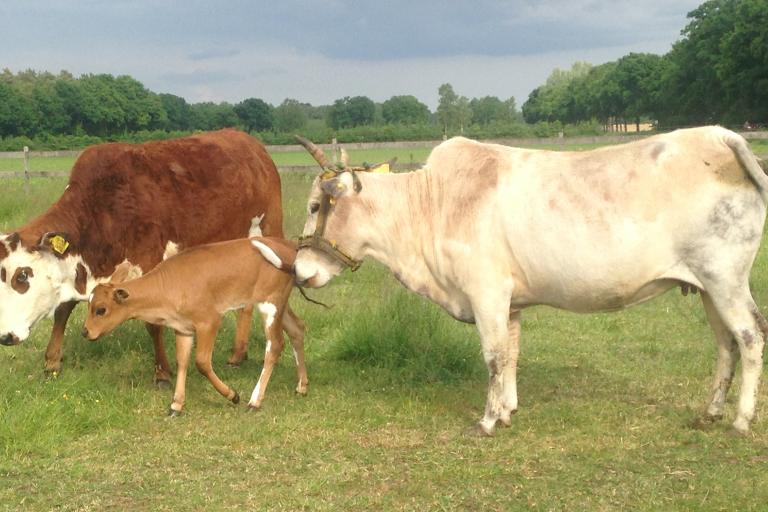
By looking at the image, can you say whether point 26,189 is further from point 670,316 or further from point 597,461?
point 597,461

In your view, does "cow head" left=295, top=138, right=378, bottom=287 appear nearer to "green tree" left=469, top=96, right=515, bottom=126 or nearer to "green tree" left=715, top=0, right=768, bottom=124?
"green tree" left=715, top=0, right=768, bottom=124

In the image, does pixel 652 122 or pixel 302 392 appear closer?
pixel 302 392

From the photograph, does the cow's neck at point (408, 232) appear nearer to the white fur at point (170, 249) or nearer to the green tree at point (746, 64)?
the white fur at point (170, 249)

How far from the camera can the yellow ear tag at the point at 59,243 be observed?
23.6 feet

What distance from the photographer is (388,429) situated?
21.2 feet

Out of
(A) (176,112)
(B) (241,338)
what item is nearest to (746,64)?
(A) (176,112)

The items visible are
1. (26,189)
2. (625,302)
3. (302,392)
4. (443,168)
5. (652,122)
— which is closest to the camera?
(625,302)

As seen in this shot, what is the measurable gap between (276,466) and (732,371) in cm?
324

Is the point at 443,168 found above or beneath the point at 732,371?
above

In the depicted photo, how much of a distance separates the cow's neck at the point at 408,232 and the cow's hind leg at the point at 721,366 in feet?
5.67

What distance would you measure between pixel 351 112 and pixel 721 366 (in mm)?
67266

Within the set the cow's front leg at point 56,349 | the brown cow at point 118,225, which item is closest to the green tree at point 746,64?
the brown cow at point 118,225

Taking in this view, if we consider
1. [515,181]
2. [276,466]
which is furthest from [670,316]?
[276,466]

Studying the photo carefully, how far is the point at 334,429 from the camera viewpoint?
6480mm
